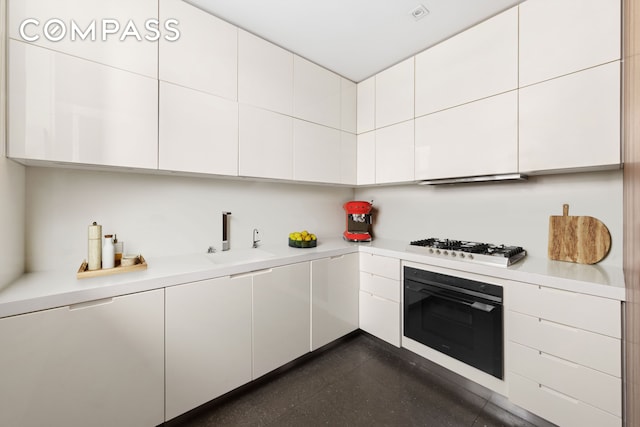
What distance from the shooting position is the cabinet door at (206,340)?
1.36 m

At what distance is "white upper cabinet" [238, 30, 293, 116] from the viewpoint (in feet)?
5.98

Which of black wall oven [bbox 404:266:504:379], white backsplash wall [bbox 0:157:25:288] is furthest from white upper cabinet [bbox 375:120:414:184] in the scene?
white backsplash wall [bbox 0:157:25:288]

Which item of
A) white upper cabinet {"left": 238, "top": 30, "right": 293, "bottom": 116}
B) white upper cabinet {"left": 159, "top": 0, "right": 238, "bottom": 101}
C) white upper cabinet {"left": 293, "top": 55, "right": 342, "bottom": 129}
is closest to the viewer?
white upper cabinet {"left": 159, "top": 0, "right": 238, "bottom": 101}

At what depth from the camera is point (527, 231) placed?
1835mm

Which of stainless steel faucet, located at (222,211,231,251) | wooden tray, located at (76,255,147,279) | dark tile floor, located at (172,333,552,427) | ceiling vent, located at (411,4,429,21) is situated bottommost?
dark tile floor, located at (172,333,552,427)

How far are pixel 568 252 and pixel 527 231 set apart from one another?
0.84 ft

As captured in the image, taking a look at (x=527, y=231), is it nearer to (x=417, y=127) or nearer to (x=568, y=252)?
(x=568, y=252)

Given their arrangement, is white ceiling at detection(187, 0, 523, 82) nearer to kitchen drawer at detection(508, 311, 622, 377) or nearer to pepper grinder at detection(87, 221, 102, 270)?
pepper grinder at detection(87, 221, 102, 270)

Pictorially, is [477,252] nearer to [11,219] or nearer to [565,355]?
[565,355]

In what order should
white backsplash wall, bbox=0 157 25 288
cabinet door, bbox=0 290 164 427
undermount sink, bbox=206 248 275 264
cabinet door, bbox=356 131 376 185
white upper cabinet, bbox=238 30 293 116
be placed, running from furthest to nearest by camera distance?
cabinet door, bbox=356 131 376 185 → undermount sink, bbox=206 248 275 264 → white upper cabinet, bbox=238 30 293 116 → white backsplash wall, bbox=0 157 25 288 → cabinet door, bbox=0 290 164 427

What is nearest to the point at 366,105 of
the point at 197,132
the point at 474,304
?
the point at 197,132

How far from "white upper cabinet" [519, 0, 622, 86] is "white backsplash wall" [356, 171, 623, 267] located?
701 millimetres

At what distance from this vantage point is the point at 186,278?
1392mm

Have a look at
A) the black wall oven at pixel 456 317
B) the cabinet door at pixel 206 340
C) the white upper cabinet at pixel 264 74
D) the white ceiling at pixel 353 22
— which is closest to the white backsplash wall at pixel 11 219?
the cabinet door at pixel 206 340
